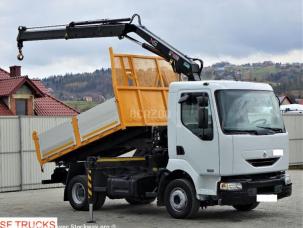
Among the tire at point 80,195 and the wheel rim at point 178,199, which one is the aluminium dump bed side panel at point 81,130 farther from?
the wheel rim at point 178,199

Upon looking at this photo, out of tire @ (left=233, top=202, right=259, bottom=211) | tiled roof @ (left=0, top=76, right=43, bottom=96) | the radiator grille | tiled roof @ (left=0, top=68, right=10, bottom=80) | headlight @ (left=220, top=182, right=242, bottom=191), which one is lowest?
tire @ (left=233, top=202, right=259, bottom=211)

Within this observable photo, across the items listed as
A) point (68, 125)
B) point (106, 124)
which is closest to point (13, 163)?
point (68, 125)

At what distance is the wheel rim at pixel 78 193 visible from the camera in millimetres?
14617

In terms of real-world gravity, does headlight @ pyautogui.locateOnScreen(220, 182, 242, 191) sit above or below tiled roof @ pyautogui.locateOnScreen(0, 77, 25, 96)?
below

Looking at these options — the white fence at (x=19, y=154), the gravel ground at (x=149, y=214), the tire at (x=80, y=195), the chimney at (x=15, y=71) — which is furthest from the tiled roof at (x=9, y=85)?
the tire at (x=80, y=195)

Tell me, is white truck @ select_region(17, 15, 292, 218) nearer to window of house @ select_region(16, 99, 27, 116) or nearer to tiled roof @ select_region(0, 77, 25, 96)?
tiled roof @ select_region(0, 77, 25, 96)

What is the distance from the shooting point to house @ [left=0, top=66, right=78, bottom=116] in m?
35.2

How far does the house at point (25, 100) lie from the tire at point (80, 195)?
20.9 meters

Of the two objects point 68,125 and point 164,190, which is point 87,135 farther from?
point 164,190

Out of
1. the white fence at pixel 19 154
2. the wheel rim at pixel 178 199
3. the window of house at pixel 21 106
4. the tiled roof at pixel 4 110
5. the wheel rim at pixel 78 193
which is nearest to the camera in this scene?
the wheel rim at pixel 178 199

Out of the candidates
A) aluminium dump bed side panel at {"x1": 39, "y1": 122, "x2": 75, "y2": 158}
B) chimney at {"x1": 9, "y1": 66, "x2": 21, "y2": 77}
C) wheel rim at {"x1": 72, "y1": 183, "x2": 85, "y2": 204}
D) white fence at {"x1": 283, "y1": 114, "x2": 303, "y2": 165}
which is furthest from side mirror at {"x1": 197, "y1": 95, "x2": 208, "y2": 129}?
chimney at {"x1": 9, "y1": 66, "x2": 21, "y2": 77}

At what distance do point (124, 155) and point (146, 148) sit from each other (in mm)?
923

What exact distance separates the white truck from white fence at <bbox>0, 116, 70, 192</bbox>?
15.4 ft

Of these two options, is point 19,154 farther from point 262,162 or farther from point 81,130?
point 262,162
